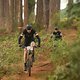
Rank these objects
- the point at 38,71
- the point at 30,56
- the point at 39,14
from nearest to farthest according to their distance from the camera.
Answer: the point at 30,56, the point at 38,71, the point at 39,14

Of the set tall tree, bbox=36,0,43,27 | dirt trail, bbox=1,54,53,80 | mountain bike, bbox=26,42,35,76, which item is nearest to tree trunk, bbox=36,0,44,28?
tall tree, bbox=36,0,43,27

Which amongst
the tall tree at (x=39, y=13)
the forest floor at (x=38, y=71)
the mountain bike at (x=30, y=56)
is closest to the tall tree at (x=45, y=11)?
the tall tree at (x=39, y=13)

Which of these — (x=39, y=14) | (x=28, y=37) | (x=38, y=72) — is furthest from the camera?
(x=39, y=14)

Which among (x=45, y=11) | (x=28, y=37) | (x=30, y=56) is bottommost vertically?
(x=30, y=56)

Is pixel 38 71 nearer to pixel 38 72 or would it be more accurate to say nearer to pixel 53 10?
pixel 38 72

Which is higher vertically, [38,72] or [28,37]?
[28,37]

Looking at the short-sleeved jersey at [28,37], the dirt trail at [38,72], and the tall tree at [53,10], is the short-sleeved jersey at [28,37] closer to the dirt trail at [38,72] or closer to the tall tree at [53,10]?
the dirt trail at [38,72]

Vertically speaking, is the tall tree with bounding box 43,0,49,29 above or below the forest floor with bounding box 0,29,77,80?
above

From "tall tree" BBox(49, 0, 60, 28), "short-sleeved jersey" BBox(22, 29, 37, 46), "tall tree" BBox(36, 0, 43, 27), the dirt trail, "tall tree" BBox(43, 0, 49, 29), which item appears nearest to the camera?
the dirt trail

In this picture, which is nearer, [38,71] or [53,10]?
[38,71]

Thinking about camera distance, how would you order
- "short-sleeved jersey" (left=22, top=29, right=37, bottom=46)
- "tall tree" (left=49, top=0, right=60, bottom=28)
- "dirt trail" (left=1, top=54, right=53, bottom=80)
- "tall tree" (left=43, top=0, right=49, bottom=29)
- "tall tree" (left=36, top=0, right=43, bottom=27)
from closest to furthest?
"dirt trail" (left=1, top=54, right=53, bottom=80)
"short-sleeved jersey" (left=22, top=29, right=37, bottom=46)
"tall tree" (left=49, top=0, right=60, bottom=28)
"tall tree" (left=43, top=0, right=49, bottom=29)
"tall tree" (left=36, top=0, right=43, bottom=27)

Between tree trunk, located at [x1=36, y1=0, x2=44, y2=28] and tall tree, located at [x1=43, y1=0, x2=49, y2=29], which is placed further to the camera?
tree trunk, located at [x1=36, y1=0, x2=44, y2=28]

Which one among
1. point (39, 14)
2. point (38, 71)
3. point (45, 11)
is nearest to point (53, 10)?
point (45, 11)

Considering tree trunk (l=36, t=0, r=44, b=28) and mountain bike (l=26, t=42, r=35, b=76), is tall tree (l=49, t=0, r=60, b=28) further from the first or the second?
mountain bike (l=26, t=42, r=35, b=76)
